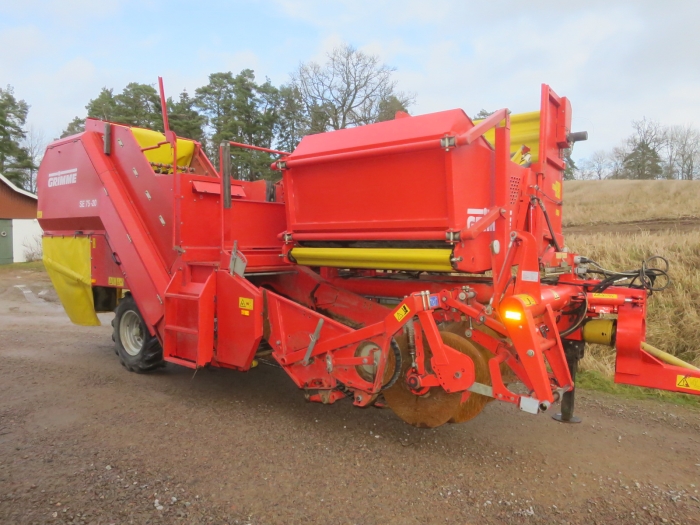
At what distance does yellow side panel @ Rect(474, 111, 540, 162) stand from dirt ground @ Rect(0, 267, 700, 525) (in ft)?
7.65

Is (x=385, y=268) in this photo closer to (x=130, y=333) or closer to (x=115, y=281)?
(x=115, y=281)

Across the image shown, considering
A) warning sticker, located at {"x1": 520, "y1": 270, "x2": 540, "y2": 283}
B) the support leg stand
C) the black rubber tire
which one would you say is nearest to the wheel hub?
the black rubber tire

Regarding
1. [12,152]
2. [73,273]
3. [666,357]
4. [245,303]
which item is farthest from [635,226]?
[12,152]

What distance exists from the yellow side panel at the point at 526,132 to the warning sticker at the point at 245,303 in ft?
8.18

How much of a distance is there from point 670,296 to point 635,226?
799cm

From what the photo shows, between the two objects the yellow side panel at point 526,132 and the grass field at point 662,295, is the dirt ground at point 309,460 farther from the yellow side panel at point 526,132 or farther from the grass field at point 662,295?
the yellow side panel at point 526,132

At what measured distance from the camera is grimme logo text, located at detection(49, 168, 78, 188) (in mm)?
5953

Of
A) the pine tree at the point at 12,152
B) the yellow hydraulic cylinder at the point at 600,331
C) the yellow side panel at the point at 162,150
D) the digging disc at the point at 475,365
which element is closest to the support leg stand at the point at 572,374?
the yellow hydraulic cylinder at the point at 600,331

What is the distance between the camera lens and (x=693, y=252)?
808cm

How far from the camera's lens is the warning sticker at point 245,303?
441cm

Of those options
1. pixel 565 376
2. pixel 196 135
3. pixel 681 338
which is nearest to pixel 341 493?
pixel 565 376

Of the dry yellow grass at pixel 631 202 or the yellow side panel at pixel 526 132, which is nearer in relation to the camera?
the yellow side panel at pixel 526 132

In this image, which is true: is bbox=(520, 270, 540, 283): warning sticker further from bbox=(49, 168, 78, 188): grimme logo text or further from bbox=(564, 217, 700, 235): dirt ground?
bbox=(564, 217, 700, 235): dirt ground

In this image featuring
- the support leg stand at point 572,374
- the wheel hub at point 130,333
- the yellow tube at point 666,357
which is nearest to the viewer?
the yellow tube at point 666,357
